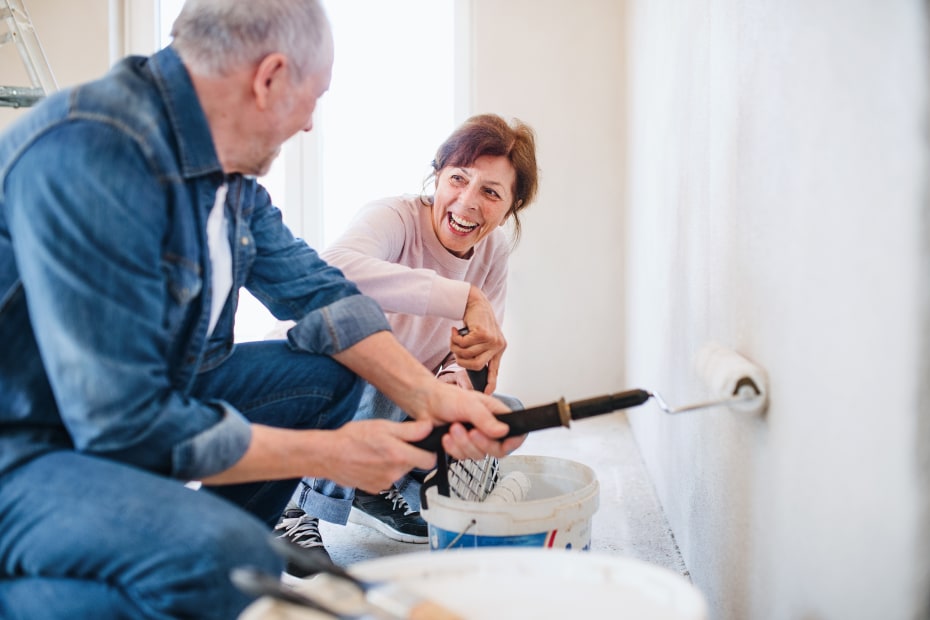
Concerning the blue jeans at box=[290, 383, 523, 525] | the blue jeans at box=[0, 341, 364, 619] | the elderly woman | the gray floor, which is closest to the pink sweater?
the elderly woman

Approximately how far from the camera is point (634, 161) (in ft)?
9.25

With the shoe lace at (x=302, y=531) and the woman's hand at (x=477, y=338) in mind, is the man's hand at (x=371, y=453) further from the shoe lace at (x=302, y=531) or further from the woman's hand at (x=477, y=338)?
the shoe lace at (x=302, y=531)

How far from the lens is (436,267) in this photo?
1.75m

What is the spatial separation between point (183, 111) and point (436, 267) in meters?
0.92

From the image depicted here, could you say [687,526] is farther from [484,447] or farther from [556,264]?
[556,264]

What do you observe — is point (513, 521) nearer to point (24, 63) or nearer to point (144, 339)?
point (144, 339)

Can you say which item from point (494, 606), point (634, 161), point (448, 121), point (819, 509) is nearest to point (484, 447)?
point (494, 606)

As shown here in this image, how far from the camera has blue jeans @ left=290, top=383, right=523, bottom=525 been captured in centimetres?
150

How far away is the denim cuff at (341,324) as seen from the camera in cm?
120

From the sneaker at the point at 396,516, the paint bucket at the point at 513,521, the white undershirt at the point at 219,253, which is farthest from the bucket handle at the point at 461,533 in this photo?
the sneaker at the point at 396,516

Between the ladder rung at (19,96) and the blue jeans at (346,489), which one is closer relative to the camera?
the blue jeans at (346,489)

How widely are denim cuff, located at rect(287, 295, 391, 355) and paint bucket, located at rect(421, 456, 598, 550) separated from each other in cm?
27

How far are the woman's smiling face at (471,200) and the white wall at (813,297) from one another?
1.53ft

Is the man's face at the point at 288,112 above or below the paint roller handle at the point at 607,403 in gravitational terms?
above
